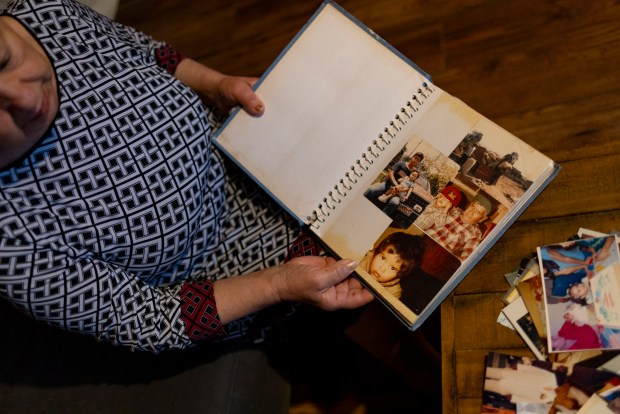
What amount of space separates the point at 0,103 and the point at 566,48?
1.15 m

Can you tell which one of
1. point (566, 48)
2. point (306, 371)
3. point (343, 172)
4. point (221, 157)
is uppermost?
point (566, 48)

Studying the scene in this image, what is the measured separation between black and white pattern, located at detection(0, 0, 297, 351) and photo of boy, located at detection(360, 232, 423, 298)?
9.9 inches

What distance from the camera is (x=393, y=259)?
843 millimetres

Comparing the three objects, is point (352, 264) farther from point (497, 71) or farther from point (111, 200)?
point (497, 71)

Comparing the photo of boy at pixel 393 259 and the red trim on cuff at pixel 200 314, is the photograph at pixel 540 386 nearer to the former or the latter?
the photo of boy at pixel 393 259

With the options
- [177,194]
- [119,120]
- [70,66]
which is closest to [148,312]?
[177,194]

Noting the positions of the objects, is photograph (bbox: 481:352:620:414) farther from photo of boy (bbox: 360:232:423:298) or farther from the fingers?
the fingers

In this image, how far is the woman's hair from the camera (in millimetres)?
830

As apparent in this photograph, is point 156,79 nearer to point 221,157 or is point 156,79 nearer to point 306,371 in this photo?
point 221,157

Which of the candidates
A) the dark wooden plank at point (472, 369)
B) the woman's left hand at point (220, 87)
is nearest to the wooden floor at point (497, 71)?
the dark wooden plank at point (472, 369)

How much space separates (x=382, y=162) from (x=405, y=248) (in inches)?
6.0

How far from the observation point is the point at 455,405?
30.6 inches

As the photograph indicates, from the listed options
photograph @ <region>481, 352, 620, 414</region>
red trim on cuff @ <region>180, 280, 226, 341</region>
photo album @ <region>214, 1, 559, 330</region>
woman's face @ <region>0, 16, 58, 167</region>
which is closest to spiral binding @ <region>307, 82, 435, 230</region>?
photo album @ <region>214, 1, 559, 330</region>

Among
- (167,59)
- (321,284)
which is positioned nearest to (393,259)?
(321,284)
